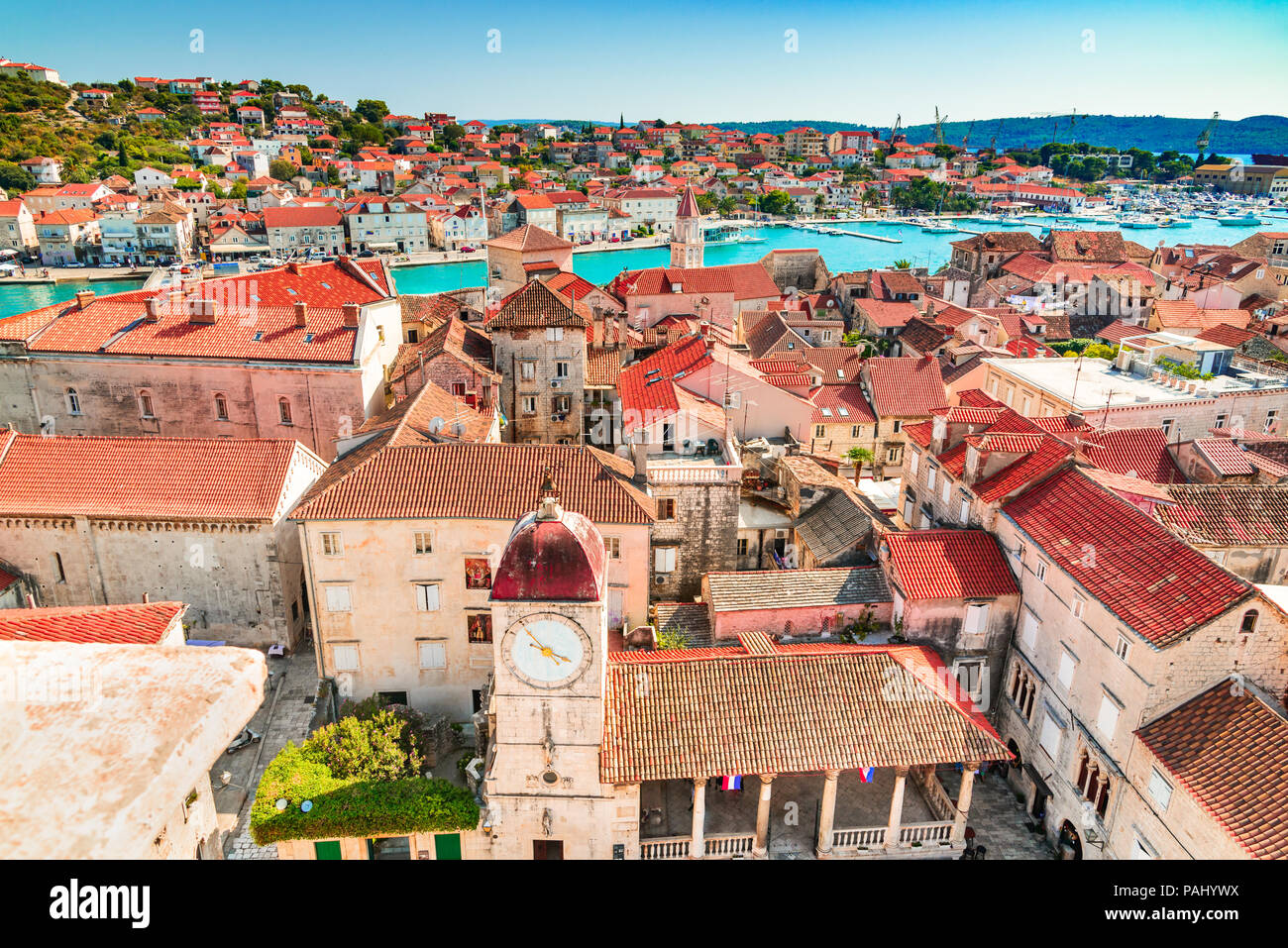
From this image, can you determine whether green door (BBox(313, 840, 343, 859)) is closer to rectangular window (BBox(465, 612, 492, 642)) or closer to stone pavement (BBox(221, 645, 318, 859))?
stone pavement (BBox(221, 645, 318, 859))

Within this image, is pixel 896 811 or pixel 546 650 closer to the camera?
pixel 546 650

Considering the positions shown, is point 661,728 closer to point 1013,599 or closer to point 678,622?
point 678,622

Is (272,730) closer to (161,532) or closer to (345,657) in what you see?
(345,657)

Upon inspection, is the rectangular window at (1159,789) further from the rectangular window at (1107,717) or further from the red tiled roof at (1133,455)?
the red tiled roof at (1133,455)

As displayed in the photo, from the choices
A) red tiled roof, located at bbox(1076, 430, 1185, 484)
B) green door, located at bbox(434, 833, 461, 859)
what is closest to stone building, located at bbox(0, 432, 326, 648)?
green door, located at bbox(434, 833, 461, 859)

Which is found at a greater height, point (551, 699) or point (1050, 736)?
point (551, 699)

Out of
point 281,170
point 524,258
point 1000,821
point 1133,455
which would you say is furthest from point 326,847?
point 281,170
